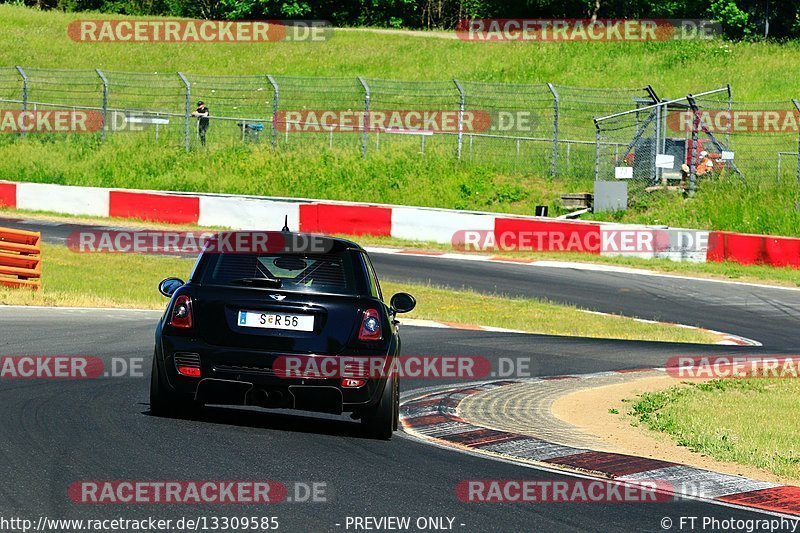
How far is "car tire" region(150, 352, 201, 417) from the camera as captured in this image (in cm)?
824

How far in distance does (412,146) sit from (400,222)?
686cm

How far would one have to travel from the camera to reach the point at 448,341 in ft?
49.6

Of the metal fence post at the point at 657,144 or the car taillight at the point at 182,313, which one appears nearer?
the car taillight at the point at 182,313

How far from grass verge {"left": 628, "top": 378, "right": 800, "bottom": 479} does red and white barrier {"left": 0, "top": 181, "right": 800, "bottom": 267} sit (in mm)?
12173

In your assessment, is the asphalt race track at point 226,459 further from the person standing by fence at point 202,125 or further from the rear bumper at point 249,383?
the person standing by fence at point 202,125

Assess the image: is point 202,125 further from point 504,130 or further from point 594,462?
point 594,462

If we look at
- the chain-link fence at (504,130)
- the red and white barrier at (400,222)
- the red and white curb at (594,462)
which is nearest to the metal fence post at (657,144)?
the chain-link fence at (504,130)

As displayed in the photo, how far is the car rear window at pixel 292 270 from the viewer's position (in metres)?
8.34

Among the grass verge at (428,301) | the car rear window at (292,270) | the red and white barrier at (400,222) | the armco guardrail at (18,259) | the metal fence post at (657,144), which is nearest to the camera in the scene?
the car rear window at (292,270)

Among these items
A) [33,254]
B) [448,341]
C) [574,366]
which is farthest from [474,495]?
[33,254]

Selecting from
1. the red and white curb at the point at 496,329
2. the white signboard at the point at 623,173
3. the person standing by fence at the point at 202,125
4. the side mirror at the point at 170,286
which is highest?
the person standing by fence at the point at 202,125

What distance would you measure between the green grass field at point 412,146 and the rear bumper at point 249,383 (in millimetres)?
20343

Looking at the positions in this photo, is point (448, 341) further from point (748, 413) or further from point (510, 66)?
point (510, 66)

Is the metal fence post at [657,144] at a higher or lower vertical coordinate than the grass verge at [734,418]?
higher
